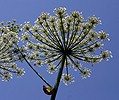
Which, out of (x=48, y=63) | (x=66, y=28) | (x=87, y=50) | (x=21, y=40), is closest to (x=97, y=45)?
(x=87, y=50)

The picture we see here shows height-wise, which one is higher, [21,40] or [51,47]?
[21,40]

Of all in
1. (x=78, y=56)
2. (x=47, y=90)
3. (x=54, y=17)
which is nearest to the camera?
(x=47, y=90)

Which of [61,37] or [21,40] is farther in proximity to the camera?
[21,40]

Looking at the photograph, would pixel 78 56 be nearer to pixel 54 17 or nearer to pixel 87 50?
pixel 87 50

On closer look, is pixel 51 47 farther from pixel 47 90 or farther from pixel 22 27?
pixel 47 90

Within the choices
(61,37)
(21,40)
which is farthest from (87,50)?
(21,40)

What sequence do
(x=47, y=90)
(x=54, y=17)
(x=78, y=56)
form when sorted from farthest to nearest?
(x=54, y=17)
(x=78, y=56)
(x=47, y=90)

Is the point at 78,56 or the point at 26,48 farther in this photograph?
the point at 26,48

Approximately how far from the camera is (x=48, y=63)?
60.3 ft

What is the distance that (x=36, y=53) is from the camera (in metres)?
18.0

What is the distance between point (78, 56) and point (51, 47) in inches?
63.4

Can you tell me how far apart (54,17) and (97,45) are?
3.01m

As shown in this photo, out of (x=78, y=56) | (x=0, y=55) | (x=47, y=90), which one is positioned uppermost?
(x=0, y=55)

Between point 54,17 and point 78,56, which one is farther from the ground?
point 54,17
